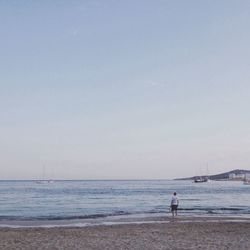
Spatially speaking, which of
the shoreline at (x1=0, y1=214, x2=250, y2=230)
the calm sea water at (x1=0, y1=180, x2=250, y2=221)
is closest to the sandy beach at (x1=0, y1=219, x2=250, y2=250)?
the shoreline at (x1=0, y1=214, x2=250, y2=230)

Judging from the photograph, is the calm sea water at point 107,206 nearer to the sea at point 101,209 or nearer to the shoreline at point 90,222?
the sea at point 101,209

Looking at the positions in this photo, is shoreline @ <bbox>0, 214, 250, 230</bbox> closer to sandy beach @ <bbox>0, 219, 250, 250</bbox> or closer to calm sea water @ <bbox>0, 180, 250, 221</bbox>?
calm sea water @ <bbox>0, 180, 250, 221</bbox>

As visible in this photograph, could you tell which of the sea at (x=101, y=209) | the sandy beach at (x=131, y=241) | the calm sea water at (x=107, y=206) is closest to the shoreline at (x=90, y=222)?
the sea at (x=101, y=209)

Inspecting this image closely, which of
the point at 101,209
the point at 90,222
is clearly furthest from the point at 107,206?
the point at 90,222

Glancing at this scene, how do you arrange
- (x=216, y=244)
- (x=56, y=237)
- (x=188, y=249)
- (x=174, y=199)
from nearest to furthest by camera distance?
(x=188, y=249)
(x=216, y=244)
(x=56, y=237)
(x=174, y=199)

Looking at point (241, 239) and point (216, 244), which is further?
point (241, 239)

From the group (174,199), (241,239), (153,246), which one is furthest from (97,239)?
(174,199)

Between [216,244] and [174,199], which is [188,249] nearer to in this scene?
[216,244]

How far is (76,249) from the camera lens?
1547 centimetres

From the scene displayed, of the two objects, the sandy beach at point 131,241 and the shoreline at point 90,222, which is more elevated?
the sandy beach at point 131,241

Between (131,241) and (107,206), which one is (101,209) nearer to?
(107,206)

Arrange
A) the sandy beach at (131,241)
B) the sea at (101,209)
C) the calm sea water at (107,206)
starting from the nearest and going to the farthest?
the sandy beach at (131,241), the sea at (101,209), the calm sea water at (107,206)

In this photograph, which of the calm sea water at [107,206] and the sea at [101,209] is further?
the calm sea water at [107,206]

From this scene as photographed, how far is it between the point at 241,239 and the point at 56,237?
7336 millimetres
